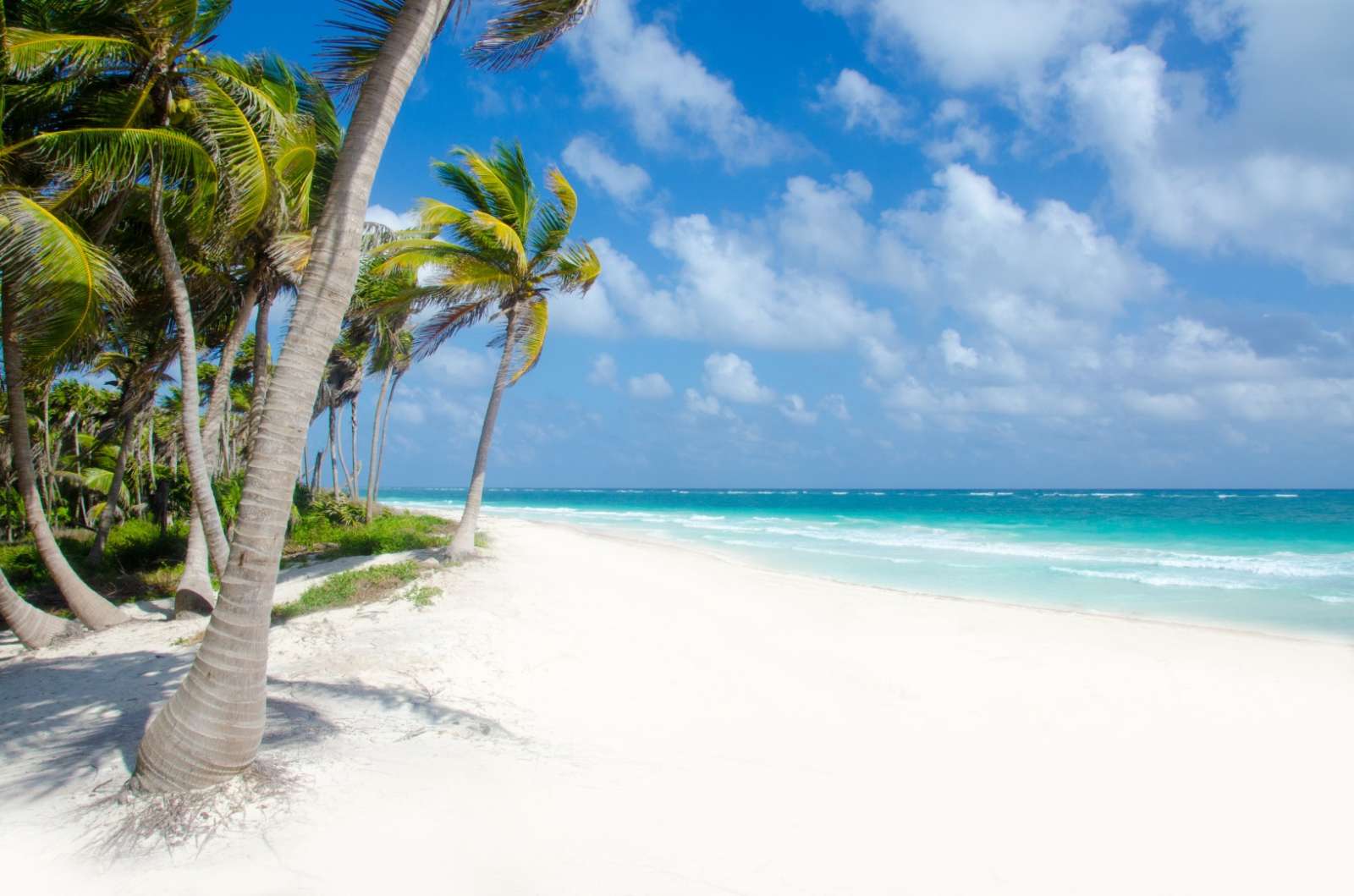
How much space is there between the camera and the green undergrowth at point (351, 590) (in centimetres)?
829

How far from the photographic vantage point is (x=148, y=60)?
7504mm

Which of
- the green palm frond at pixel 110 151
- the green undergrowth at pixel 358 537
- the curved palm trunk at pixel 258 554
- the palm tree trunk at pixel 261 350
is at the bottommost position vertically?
the green undergrowth at pixel 358 537

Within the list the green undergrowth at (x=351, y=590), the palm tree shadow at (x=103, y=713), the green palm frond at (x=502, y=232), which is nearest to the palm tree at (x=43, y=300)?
the palm tree shadow at (x=103, y=713)

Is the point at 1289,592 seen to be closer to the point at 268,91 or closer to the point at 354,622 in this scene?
the point at 354,622

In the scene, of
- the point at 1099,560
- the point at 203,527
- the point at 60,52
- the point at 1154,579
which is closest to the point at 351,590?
the point at 203,527

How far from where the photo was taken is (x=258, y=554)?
3.62 metres

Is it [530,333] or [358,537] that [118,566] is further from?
[530,333]

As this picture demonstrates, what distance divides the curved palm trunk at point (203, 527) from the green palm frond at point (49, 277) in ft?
6.24

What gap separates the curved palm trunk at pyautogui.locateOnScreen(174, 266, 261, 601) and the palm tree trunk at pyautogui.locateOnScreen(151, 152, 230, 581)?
0.41 ft

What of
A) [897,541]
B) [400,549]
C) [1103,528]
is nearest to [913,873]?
[400,549]

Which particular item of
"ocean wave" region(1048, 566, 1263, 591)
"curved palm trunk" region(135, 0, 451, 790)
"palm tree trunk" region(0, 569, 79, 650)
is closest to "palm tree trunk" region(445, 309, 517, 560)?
"palm tree trunk" region(0, 569, 79, 650)

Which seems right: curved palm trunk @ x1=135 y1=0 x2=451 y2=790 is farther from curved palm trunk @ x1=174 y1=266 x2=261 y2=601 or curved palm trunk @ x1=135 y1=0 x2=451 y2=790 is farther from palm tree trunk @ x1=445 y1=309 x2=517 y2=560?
palm tree trunk @ x1=445 y1=309 x2=517 y2=560

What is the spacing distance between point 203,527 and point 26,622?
1.81 metres

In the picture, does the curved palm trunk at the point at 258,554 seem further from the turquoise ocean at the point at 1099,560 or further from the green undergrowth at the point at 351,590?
the turquoise ocean at the point at 1099,560
